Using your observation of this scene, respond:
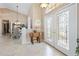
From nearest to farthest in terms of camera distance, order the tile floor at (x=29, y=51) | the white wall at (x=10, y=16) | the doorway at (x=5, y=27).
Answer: the tile floor at (x=29, y=51)
the white wall at (x=10, y=16)
the doorway at (x=5, y=27)

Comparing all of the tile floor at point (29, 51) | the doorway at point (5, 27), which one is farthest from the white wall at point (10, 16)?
the tile floor at point (29, 51)

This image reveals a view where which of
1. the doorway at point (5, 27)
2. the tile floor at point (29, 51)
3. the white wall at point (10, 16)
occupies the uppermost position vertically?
the white wall at point (10, 16)

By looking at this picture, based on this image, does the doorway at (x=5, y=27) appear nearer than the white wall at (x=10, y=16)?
No

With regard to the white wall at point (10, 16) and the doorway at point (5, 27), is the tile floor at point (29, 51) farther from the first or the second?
the doorway at point (5, 27)

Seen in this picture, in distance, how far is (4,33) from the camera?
616 inches

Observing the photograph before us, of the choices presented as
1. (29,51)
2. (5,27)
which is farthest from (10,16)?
(29,51)

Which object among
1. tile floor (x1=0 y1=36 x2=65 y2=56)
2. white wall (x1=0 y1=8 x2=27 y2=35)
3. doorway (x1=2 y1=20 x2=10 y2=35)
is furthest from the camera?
doorway (x1=2 y1=20 x2=10 y2=35)

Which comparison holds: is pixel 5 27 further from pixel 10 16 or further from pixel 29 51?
pixel 29 51

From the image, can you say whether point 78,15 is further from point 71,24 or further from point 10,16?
point 10,16

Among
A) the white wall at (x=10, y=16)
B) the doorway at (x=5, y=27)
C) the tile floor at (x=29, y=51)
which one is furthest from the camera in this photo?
the doorway at (x=5, y=27)

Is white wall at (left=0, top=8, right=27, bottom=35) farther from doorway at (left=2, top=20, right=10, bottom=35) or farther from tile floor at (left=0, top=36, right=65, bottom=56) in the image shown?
tile floor at (left=0, top=36, right=65, bottom=56)

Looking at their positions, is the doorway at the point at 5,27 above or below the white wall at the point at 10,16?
below

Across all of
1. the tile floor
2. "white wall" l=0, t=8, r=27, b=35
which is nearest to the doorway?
"white wall" l=0, t=8, r=27, b=35

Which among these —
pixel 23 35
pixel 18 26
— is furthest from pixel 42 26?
pixel 18 26
